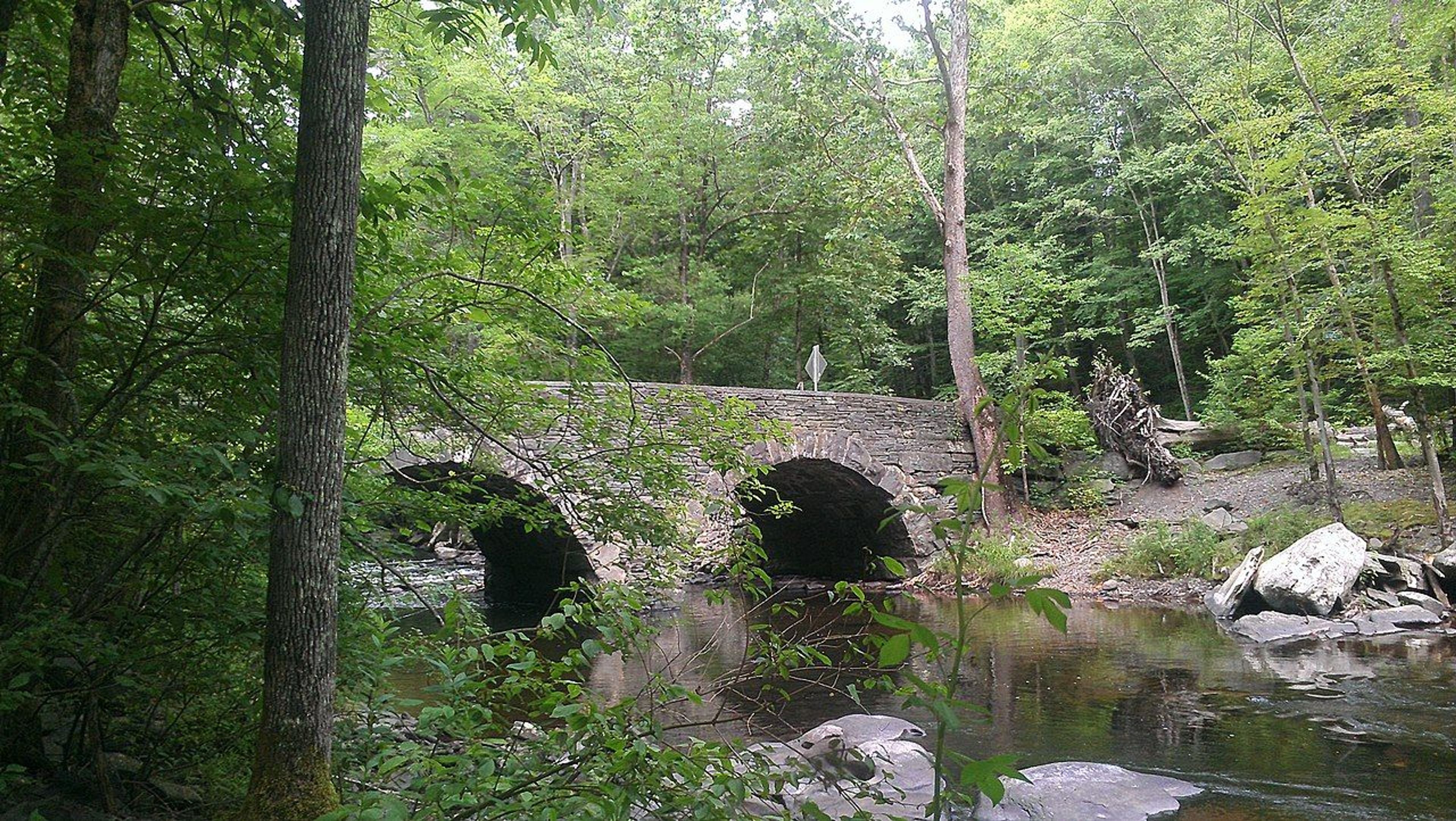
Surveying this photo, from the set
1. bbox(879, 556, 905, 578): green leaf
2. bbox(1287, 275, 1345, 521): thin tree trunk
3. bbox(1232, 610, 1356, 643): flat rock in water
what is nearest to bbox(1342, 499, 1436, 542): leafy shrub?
bbox(1287, 275, 1345, 521): thin tree trunk

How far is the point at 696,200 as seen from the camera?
16.0m

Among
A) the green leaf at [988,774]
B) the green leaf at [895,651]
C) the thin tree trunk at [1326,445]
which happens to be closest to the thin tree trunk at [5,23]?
the green leaf at [895,651]

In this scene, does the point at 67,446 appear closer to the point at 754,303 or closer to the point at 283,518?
the point at 283,518

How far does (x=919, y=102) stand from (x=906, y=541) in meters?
8.73

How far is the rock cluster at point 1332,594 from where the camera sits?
7.77 m

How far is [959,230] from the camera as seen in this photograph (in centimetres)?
1327

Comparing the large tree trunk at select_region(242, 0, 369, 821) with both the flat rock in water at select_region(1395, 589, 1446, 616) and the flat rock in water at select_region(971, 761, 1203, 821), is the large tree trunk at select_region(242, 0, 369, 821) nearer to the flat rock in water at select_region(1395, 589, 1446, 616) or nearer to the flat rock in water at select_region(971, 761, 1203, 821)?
the flat rock in water at select_region(971, 761, 1203, 821)

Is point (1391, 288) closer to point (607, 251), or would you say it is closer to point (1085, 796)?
point (1085, 796)

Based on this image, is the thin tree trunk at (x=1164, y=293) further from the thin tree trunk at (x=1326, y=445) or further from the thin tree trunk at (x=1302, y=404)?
the thin tree trunk at (x=1326, y=445)

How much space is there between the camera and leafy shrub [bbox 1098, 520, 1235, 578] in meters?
10.1

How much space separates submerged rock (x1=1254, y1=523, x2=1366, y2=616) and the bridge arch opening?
13.3 feet

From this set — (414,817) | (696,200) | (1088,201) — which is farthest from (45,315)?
(1088,201)

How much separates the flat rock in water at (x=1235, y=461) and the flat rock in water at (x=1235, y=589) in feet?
12.7

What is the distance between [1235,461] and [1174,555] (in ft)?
10.8
